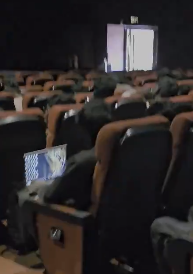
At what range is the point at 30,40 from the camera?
449 inches

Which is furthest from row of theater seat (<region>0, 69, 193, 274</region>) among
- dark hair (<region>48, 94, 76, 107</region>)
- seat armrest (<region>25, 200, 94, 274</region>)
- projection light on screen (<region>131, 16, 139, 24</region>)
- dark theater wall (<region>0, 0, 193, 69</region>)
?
projection light on screen (<region>131, 16, 139, 24</region>)

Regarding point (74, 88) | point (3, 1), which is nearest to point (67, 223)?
point (74, 88)

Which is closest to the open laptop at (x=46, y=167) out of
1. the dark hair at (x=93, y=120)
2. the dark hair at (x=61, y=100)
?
the dark hair at (x=93, y=120)

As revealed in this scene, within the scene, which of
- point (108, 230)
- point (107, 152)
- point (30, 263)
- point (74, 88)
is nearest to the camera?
point (107, 152)

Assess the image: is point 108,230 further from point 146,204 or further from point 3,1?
point 3,1

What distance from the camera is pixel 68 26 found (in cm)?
1188

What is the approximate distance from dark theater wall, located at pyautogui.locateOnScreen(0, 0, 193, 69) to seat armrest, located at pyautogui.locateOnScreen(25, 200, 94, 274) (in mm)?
9323

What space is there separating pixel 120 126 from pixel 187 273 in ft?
2.06

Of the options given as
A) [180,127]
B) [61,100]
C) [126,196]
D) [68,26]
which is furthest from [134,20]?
[126,196]

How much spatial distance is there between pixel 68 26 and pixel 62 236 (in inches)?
405

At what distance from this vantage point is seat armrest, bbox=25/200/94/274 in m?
1.99

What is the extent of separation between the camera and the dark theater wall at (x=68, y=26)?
11109 mm

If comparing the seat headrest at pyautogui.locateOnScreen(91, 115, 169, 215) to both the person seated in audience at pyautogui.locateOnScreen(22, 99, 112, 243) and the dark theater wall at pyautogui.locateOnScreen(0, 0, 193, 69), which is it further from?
the dark theater wall at pyautogui.locateOnScreen(0, 0, 193, 69)

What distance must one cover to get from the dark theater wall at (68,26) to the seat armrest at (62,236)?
9.32 meters
